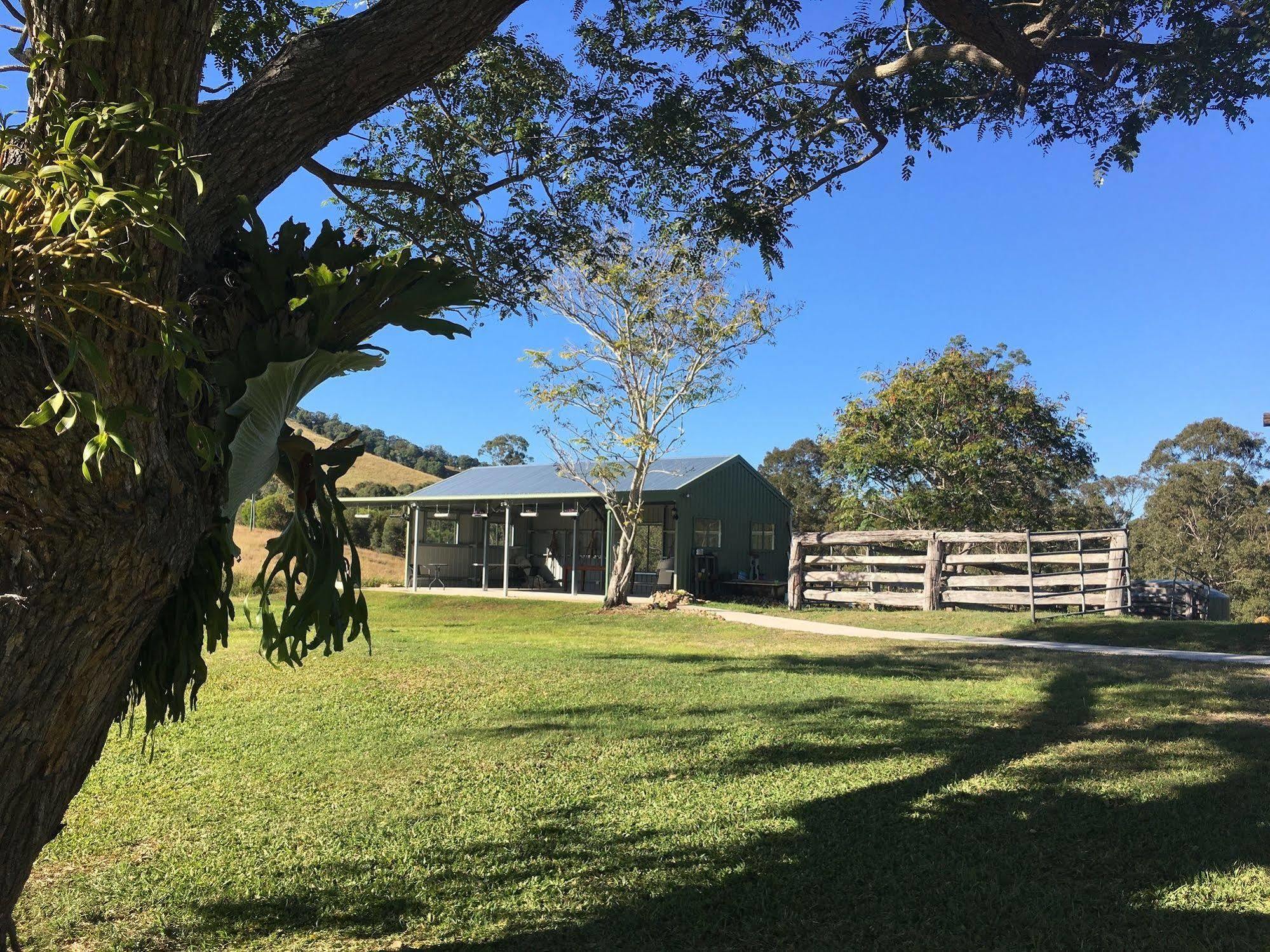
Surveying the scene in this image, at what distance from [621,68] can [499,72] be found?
100cm

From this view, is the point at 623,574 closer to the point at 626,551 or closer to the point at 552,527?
the point at 626,551

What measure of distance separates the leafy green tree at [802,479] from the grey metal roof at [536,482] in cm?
1472

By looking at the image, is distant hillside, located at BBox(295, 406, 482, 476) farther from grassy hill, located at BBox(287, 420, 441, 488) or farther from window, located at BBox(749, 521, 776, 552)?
window, located at BBox(749, 521, 776, 552)

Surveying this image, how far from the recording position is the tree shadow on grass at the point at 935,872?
3.41 m

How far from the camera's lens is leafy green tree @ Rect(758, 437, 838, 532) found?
39719 millimetres

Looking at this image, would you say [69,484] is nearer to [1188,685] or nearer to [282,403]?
[282,403]

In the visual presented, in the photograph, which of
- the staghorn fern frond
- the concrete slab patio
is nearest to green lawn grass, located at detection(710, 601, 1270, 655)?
the concrete slab patio

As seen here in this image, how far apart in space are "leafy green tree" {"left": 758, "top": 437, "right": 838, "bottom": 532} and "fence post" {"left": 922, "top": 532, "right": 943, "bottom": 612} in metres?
22.1

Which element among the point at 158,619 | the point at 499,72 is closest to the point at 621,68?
the point at 499,72

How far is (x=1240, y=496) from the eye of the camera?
34719 mm

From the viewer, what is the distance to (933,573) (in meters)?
16.4

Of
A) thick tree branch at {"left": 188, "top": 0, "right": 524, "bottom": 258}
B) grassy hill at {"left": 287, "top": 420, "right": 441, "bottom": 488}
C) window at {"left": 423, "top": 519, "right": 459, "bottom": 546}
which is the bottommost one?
window at {"left": 423, "top": 519, "right": 459, "bottom": 546}

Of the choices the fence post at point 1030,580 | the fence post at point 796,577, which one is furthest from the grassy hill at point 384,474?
the fence post at point 1030,580

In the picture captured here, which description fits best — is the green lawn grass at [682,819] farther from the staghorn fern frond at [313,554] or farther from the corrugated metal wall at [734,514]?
the corrugated metal wall at [734,514]
